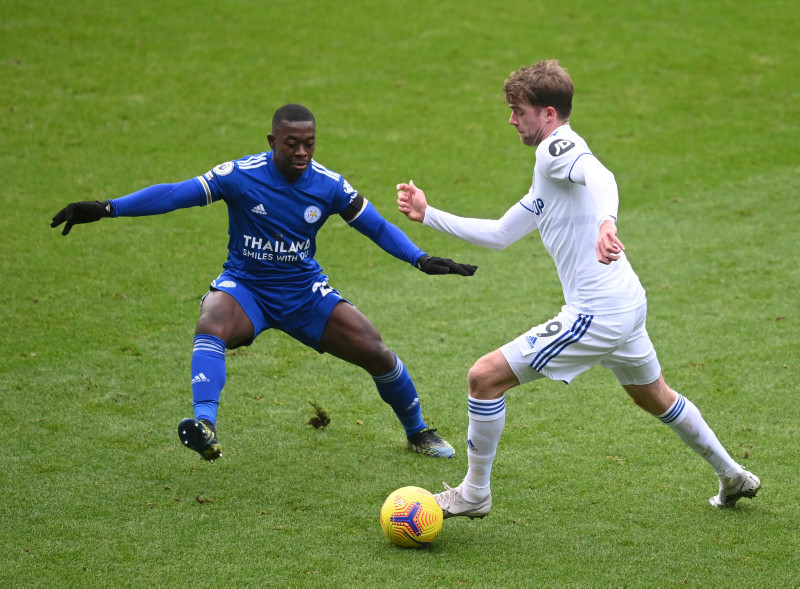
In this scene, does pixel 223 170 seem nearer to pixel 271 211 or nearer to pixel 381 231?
pixel 271 211

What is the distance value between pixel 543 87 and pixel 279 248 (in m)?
1.90

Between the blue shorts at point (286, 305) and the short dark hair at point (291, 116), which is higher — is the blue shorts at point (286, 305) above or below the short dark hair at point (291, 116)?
below

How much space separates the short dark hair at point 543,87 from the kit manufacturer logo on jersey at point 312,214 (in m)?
1.47

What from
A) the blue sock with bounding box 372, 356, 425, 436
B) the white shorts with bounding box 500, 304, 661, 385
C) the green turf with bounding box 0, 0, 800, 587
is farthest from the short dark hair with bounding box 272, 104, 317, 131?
the green turf with bounding box 0, 0, 800, 587

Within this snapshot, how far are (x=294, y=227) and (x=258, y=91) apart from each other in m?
8.66

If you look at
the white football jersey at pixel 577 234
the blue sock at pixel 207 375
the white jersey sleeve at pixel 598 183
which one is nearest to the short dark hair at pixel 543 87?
the white football jersey at pixel 577 234

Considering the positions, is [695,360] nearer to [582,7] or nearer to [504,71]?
[504,71]

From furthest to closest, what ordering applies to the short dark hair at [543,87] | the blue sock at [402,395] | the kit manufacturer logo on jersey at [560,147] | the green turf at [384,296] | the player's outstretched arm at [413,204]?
the blue sock at [402,395], the player's outstretched arm at [413,204], the green turf at [384,296], the short dark hair at [543,87], the kit manufacturer logo on jersey at [560,147]

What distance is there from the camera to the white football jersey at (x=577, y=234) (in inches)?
178

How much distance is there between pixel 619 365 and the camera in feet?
15.8

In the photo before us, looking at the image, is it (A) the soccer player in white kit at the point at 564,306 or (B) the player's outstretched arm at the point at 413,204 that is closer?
(A) the soccer player in white kit at the point at 564,306

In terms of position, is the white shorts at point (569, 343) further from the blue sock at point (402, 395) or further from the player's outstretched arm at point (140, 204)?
the player's outstretched arm at point (140, 204)

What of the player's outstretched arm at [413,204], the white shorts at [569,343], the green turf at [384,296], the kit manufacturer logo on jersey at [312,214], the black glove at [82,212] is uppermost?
the player's outstretched arm at [413,204]

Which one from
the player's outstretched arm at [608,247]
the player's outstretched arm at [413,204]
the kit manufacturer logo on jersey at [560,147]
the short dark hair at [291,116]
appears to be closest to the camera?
the player's outstretched arm at [608,247]
